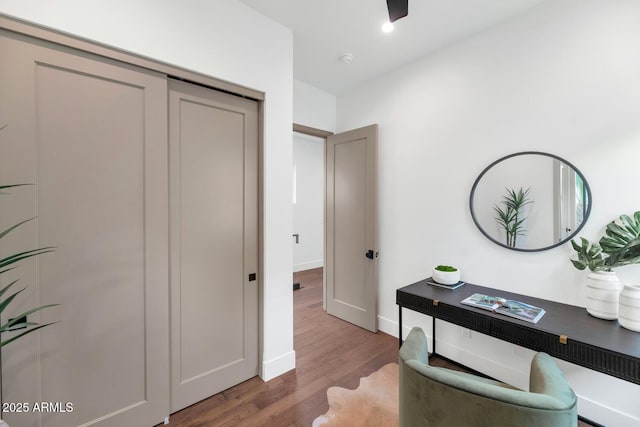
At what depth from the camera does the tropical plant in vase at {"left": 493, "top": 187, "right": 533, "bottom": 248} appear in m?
2.08

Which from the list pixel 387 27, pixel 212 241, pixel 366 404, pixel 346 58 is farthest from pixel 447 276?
pixel 346 58

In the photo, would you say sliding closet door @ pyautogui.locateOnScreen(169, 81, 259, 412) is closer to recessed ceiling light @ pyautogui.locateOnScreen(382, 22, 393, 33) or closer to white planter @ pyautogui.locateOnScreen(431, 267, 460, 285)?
recessed ceiling light @ pyautogui.locateOnScreen(382, 22, 393, 33)

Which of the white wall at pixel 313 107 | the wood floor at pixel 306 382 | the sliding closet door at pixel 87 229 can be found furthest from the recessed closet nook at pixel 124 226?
the white wall at pixel 313 107

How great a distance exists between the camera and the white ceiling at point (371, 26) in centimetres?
197

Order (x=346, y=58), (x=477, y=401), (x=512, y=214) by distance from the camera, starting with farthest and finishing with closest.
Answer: (x=346, y=58) → (x=512, y=214) → (x=477, y=401)

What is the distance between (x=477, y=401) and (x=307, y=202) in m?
5.30

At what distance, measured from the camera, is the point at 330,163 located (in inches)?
136

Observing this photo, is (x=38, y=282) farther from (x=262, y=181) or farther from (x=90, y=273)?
(x=262, y=181)

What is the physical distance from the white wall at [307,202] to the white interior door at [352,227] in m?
2.43

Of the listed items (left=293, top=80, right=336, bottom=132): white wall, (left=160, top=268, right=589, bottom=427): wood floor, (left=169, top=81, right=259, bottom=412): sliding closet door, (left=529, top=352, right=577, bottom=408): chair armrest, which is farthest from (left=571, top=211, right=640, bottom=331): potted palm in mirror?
(left=293, top=80, right=336, bottom=132): white wall

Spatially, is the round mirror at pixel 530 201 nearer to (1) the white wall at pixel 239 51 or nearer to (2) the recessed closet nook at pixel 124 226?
(1) the white wall at pixel 239 51

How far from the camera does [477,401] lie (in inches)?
→ 36.9

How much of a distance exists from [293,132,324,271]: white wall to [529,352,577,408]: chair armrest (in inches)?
186

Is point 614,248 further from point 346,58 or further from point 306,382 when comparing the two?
point 346,58
